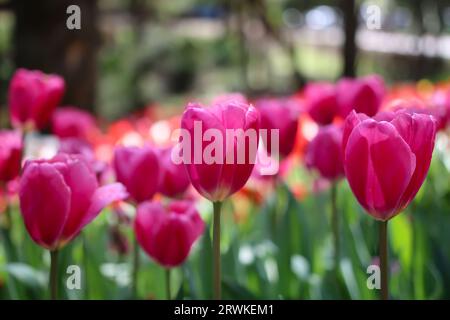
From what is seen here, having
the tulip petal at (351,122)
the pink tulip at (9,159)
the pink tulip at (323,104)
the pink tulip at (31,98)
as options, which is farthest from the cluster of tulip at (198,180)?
the pink tulip at (323,104)

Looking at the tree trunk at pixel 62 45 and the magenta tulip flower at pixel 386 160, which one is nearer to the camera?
the magenta tulip flower at pixel 386 160

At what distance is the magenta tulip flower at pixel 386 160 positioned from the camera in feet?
2.56

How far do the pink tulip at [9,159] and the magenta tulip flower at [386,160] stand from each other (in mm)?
672

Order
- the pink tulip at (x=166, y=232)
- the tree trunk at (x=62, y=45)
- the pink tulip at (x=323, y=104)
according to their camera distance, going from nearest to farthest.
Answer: the pink tulip at (x=166, y=232), the pink tulip at (x=323, y=104), the tree trunk at (x=62, y=45)

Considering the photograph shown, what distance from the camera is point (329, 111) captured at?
1562mm

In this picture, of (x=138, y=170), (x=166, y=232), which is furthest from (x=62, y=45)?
(x=166, y=232)

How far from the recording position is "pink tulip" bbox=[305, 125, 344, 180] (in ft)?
4.08

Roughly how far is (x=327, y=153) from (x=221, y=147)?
501 millimetres

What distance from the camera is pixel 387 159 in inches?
31.0

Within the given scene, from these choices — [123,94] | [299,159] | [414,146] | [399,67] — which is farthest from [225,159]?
[399,67]

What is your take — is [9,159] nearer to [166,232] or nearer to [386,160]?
[166,232]

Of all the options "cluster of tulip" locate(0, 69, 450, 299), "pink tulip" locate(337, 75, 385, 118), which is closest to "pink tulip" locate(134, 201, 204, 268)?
"cluster of tulip" locate(0, 69, 450, 299)

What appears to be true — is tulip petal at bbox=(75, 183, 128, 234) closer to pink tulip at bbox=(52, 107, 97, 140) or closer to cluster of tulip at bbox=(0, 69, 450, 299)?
cluster of tulip at bbox=(0, 69, 450, 299)

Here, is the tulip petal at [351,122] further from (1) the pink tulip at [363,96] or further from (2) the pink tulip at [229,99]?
(1) the pink tulip at [363,96]
